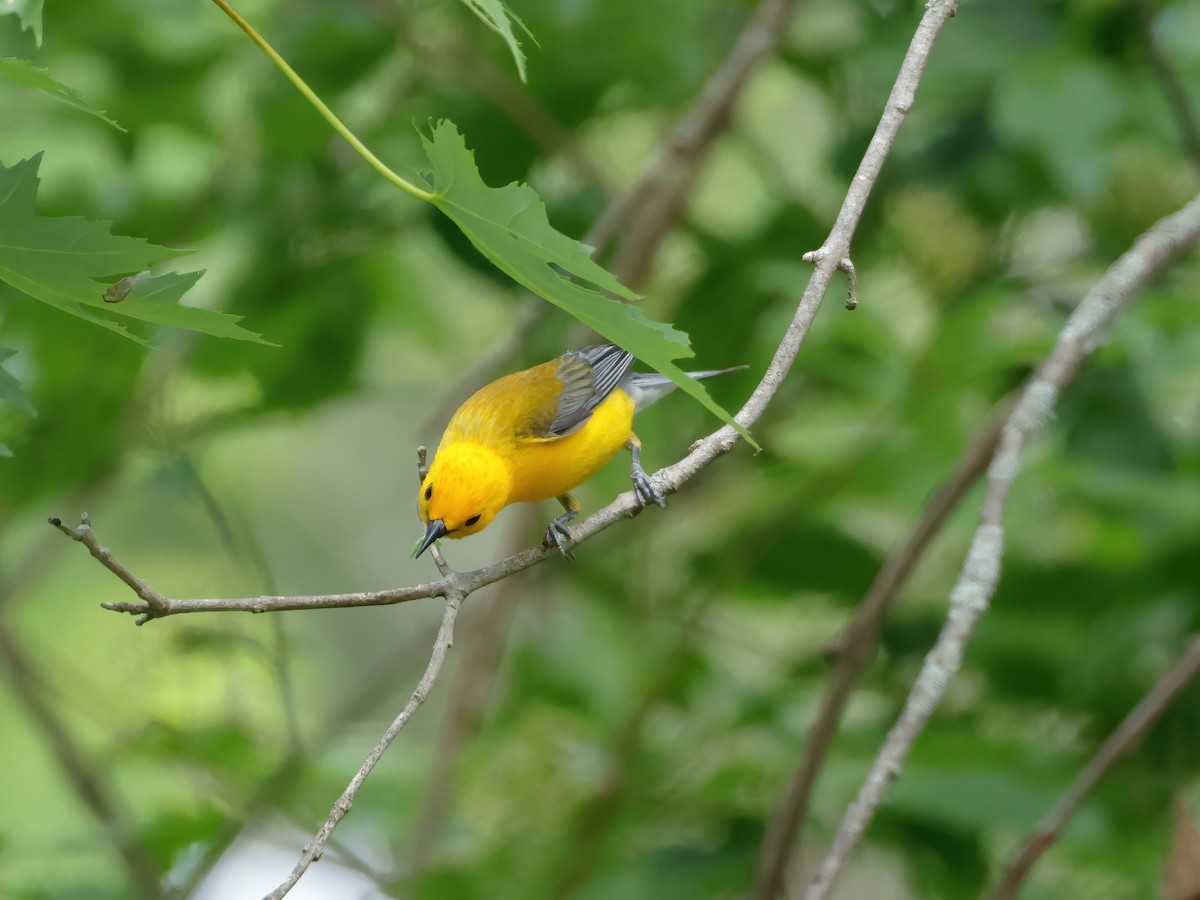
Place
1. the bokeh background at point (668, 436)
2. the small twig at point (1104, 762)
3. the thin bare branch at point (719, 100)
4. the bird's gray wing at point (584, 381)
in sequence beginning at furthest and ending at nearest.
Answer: the thin bare branch at point (719, 100) → the bokeh background at point (668, 436) → the bird's gray wing at point (584, 381) → the small twig at point (1104, 762)

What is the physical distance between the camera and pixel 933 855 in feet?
11.1

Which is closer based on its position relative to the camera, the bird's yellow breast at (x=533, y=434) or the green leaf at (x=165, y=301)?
the green leaf at (x=165, y=301)

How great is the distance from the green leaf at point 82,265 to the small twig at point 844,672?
1.80 meters

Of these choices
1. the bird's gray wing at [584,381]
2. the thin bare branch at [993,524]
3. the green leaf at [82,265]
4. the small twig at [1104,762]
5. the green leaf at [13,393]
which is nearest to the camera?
the green leaf at [82,265]

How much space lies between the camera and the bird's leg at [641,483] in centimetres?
178

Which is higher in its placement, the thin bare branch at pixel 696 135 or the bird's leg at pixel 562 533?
the thin bare branch at pixel 696 135

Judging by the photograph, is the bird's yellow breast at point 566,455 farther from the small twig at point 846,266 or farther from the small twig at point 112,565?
the small twig at point 112,565

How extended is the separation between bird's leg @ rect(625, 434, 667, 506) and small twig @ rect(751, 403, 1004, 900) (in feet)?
2.01

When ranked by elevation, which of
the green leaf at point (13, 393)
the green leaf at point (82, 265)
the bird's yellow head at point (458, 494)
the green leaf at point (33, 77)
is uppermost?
the bird's yellow head at point (458, 494)

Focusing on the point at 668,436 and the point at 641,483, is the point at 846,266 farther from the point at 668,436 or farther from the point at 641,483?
the point at 668,436

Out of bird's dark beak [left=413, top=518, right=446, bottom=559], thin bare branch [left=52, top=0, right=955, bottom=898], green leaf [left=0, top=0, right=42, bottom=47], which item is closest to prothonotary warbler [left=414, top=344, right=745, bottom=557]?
bird's dark beak [left=413, top=518, right=446, bottom=559]

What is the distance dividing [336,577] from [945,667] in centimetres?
742

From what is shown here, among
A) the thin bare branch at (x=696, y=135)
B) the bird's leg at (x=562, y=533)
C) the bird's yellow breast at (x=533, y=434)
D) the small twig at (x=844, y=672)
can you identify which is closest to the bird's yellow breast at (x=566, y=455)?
the bird's yellow breast at (x=533, y=434)

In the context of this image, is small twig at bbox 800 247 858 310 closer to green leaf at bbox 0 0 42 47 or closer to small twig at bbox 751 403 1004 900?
green leaf at bbox 0 0 42 47
